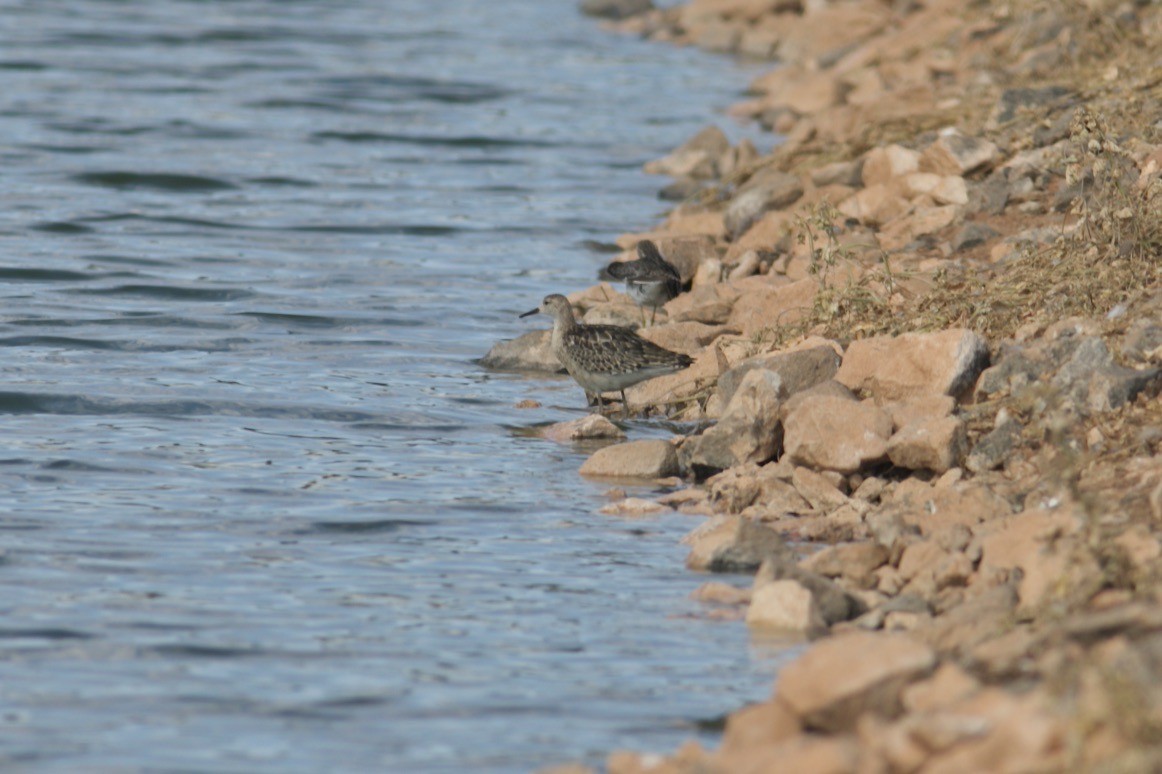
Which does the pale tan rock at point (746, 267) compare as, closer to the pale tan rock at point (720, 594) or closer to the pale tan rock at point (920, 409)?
the pale tan rock at point (920, 409)

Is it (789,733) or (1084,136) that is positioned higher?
(1084,136)

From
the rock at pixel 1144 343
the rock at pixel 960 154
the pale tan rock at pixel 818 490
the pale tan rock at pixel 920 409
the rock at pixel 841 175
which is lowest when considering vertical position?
the pale tan rock at pixel 818 490

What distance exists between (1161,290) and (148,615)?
5.16 m

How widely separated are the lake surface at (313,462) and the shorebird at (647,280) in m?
1.05

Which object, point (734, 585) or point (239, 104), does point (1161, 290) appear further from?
point (239, 104)

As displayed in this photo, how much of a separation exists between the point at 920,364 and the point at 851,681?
402 centimetres

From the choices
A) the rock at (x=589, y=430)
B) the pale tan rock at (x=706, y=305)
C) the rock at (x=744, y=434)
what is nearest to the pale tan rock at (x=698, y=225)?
the pale tan rock at (x=706, y=305)

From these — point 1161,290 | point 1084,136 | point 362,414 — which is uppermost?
point 1084,136

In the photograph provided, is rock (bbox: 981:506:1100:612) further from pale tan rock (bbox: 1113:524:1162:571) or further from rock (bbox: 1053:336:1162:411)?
rock (bbox: 1053:336:1162:411)

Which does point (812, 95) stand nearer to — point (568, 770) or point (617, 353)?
point (617, 353)

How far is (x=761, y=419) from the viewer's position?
9016 mm

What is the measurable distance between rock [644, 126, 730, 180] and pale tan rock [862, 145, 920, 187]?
4.39 meters

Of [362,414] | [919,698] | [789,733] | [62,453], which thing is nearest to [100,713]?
[789,733]

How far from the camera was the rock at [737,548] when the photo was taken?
7520 mm
